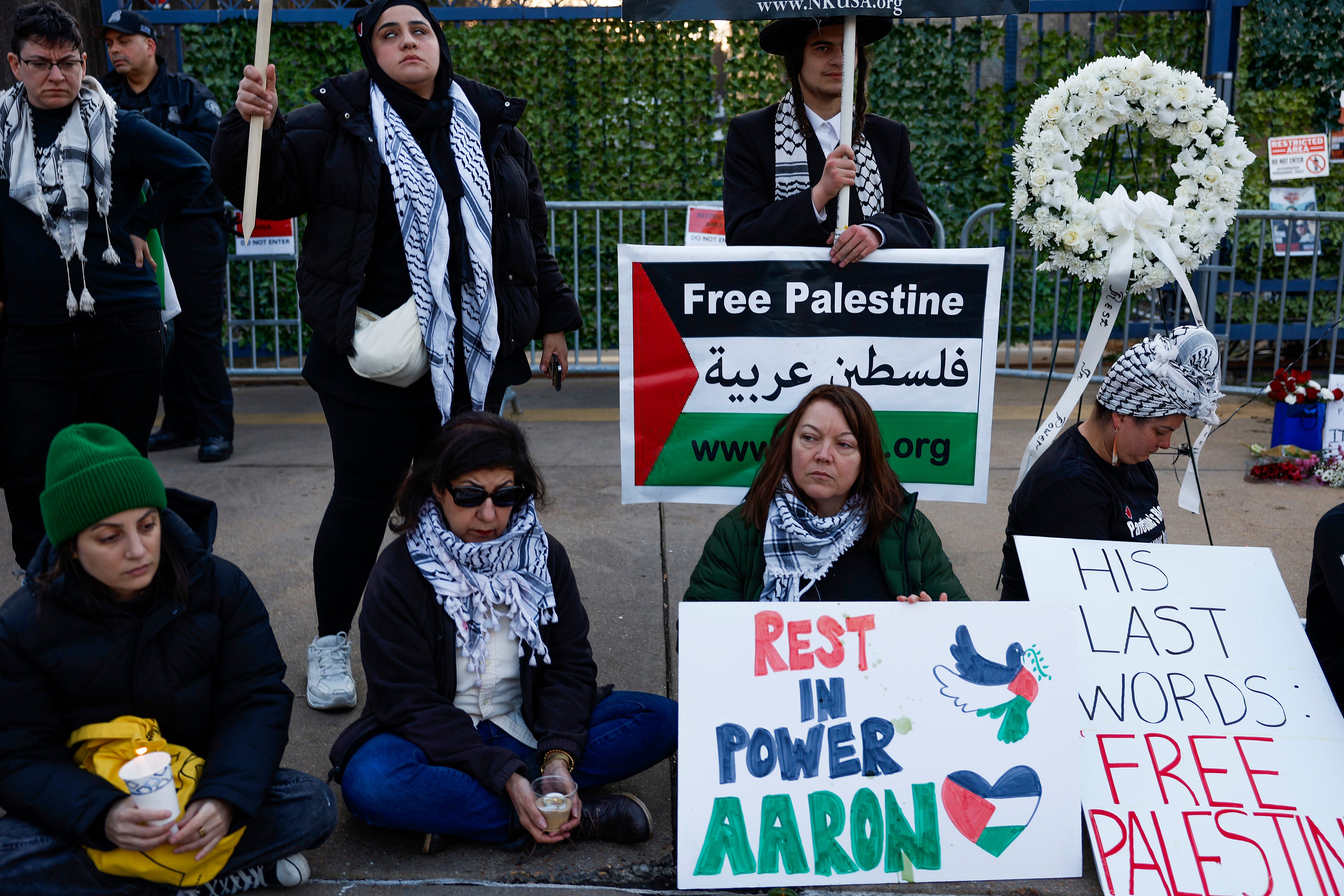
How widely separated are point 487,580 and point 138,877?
3.01 feet

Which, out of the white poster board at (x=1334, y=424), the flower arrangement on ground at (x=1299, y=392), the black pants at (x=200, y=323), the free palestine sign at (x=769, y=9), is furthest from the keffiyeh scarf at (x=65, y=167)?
the white poster board at (x=1334, y=424)

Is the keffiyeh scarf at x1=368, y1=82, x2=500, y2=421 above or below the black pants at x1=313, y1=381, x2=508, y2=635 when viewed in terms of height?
above

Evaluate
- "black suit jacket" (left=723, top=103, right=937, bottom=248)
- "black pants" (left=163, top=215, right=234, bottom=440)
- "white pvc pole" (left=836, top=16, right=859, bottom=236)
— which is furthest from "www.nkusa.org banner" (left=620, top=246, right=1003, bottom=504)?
"black pants" (left=163, top=215, right=234, bottom=440)

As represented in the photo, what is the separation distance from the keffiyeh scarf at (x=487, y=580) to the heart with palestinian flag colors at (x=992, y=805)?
96 centimetres

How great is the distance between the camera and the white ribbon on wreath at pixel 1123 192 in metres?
3.62

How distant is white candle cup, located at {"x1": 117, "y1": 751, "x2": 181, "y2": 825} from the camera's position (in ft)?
7.49

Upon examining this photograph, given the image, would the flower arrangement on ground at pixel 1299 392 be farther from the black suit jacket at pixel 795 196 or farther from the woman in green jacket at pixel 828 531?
the woman in green jacket at pixel 828 531

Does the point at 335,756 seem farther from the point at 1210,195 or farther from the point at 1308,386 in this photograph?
the point at 1308,386

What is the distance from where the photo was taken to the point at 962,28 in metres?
8.05

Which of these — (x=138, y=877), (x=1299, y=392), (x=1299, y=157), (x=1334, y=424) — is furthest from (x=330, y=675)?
(x=1299, y=157)

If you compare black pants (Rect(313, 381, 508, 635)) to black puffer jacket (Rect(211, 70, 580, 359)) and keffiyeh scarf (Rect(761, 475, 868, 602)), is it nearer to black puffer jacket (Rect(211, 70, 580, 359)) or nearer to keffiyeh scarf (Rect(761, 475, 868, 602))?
black puffer jacket (Rect(211, 70, 580, 359))

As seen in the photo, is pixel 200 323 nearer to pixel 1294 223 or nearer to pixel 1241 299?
pixel 1241 299

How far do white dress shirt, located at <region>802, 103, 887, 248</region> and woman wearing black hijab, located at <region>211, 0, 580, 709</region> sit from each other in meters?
0.80

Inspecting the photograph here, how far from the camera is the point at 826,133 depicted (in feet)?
11.2
